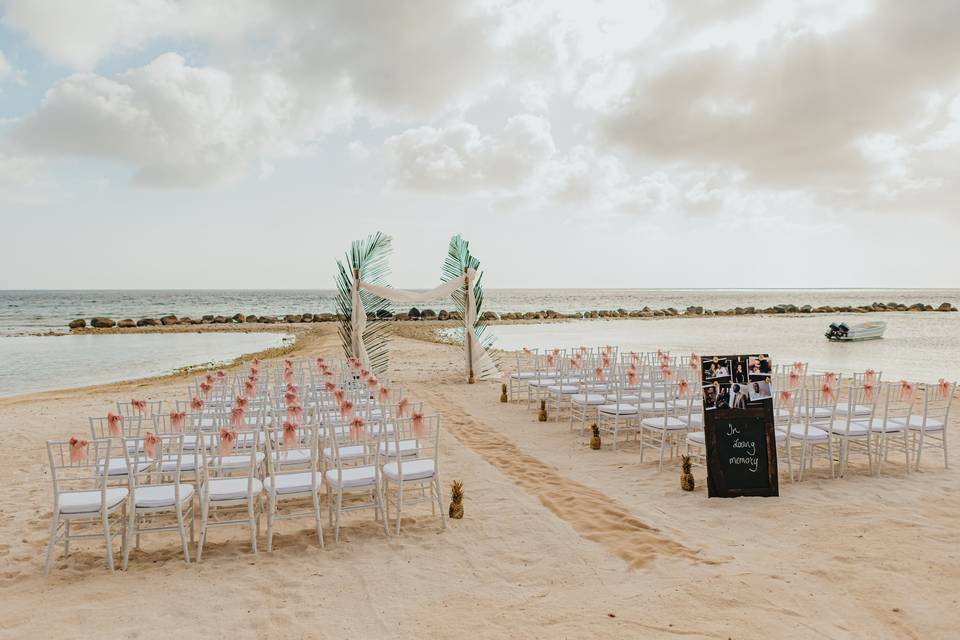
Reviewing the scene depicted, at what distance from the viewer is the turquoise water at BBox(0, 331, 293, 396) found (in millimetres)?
16234

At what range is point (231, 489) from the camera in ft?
14.1

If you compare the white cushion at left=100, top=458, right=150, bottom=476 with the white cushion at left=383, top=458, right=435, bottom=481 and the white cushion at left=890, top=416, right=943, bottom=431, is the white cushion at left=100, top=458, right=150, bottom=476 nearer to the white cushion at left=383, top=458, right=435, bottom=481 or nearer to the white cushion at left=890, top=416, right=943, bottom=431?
the white cushion at left=383, top=458, right=435, bottom=481

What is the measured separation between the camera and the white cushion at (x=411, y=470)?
468 cm

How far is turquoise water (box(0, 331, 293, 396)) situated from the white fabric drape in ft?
25.3

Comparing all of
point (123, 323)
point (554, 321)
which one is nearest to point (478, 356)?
point (554, 321)

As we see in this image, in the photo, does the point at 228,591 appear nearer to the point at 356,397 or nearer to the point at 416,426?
the point at 416,426

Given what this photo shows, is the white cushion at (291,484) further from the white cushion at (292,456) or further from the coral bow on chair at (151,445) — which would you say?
the coral bow on chair at (151,445)

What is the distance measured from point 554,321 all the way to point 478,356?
29689 mm

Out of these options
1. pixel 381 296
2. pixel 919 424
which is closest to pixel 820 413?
pixel 919 424

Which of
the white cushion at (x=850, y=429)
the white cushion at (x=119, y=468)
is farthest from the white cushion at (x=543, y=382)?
the white cushion at (x=119, y=468)

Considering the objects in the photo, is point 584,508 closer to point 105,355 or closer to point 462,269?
point 462,269

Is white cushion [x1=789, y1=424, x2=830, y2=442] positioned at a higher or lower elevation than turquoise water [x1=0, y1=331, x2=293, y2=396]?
higher

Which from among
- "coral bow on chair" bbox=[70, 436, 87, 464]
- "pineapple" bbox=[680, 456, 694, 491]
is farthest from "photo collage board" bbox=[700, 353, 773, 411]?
"coral bow on chair" bbox=[70, 436, 87, 464]

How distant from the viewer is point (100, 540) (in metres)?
4.67
